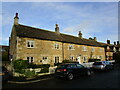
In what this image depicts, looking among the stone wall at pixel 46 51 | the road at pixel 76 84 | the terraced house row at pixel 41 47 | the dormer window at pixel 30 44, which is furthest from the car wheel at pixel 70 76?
the dormer window at pixel 30 44

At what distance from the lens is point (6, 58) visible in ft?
84.8

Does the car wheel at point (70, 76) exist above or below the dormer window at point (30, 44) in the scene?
below

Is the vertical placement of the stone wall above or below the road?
above

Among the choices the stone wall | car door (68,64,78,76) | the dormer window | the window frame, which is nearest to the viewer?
car door (68,64,78,76)

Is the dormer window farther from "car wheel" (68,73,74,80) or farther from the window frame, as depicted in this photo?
"car wheel" (68,73,74,80)

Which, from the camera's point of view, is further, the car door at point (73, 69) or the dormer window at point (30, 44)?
the dormer window at point (30, 44)

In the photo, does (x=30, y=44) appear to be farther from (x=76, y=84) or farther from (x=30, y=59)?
(x=76, y=84)

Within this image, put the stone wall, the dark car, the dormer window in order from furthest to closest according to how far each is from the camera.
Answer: the dormer window → the stone wall → the dark car

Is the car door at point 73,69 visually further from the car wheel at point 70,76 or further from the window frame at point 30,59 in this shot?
the window frame at point 30,59

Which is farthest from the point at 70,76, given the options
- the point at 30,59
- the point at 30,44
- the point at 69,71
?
the point at 30,44

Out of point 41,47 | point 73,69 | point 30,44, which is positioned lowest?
point 73,69

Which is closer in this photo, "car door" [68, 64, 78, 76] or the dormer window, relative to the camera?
"car door" [68, 64, 78, 76]

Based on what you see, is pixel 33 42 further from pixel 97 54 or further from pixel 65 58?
pixel 97 54

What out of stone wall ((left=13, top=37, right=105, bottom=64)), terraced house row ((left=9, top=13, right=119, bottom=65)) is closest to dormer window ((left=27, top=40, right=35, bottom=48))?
terraced house row ((left=9, top=13, right=119, bottom=65))
